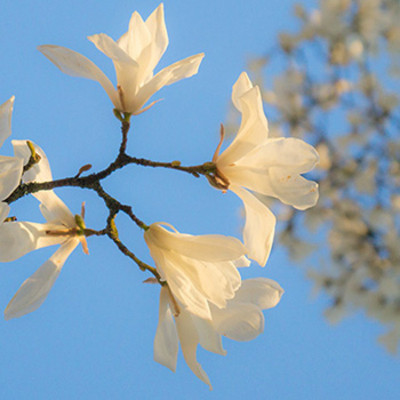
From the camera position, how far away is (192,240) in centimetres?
32

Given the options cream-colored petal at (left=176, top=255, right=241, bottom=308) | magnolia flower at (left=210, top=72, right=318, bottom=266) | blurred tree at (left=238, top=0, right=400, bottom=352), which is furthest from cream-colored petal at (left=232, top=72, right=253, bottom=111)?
blurred tree at (left=238, top=0, right=400, bottom=352)

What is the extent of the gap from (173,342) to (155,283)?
5cm

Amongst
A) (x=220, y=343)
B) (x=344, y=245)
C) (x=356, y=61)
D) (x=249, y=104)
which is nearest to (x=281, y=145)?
(x=249, y=104)

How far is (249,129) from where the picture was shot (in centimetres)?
34

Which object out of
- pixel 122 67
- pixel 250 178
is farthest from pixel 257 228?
pixel 122 67

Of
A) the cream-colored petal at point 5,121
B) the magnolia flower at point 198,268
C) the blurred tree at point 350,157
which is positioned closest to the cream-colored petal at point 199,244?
the magnolia flower at point 198,268

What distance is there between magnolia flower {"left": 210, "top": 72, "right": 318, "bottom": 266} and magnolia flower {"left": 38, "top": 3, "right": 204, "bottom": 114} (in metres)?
0.05

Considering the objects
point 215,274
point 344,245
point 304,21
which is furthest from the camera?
point 304,21

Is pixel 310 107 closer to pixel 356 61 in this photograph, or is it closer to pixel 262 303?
pixel 356 61

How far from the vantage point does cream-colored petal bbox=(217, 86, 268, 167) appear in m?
0.33

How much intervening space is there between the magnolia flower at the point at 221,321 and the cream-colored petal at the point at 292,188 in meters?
0.06

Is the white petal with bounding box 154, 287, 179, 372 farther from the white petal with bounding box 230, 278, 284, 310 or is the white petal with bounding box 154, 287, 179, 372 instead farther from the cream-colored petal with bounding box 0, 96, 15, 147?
the cream-colored petal with bounding box 0, 96, 15, 147

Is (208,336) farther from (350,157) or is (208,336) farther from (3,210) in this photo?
(350,157)

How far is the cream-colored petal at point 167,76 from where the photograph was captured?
1.16 ft
